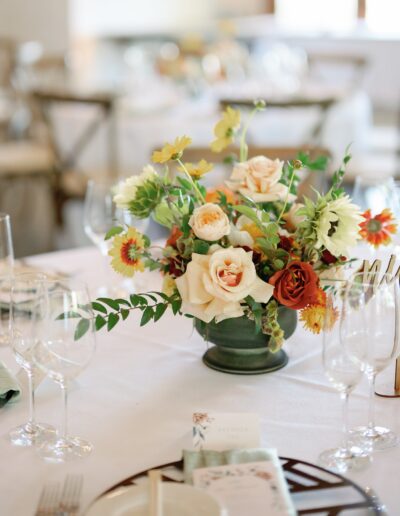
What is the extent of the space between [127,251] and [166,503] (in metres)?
0.48

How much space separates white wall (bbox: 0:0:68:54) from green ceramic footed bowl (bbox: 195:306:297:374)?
23.6ft

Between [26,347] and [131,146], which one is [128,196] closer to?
[26,347]

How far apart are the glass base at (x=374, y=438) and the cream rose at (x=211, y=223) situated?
334 millimetres

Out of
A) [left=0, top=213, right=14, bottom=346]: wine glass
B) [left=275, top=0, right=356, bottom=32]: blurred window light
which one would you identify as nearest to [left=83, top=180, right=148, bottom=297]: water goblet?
[left=0, top=213, right=14, bottom=346]: wine glass

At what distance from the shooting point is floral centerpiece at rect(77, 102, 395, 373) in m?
1.27

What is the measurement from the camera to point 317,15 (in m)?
9.11

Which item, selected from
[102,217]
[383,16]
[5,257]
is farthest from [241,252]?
[383,16]

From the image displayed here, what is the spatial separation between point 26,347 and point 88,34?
308 inches

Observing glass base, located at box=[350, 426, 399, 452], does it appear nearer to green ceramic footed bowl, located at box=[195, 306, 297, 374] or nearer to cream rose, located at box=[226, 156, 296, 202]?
green ceramic footed bowl, located at box=[195, 306, 297, 374]

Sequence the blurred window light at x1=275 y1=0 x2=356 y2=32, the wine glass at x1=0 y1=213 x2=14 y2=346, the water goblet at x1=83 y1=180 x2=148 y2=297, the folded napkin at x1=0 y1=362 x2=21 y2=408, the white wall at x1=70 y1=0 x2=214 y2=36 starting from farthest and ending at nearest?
the blurred window light at x1=275 y1=0 x2=356 y2=32
the white wall at x1=70 y1=0 x2=214 y2=36
the water goblet at x1=83 y1=180 x2=148 y2=297
the wine glass at x1=0 y1=213 x2=14 y2=346
the folded napkin at x1=0 y1=362 x2=21 y2=408

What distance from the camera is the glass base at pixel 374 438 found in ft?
3.86

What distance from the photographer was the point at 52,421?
4.17 ft

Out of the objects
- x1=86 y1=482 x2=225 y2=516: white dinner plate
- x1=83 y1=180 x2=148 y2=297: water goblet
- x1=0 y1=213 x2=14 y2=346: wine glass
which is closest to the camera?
x1=86 y1=482 x2=225 y2=516: white dinner plate

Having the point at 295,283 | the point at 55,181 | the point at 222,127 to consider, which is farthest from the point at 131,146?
the point at 295,283
